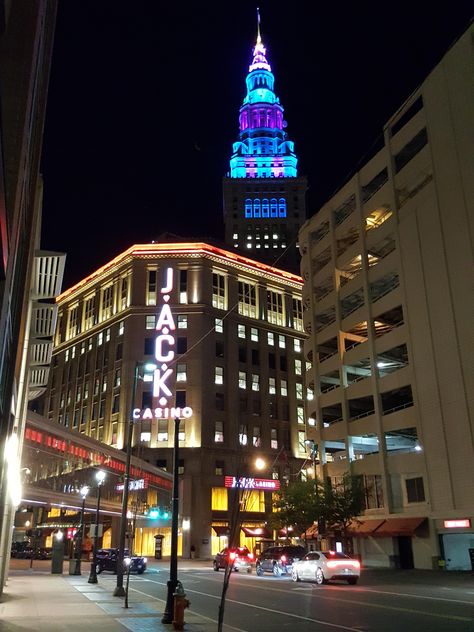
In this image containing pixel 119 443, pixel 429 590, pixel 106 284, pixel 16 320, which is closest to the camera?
pixel 16 320

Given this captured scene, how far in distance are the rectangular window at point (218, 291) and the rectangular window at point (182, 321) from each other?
14.6ft

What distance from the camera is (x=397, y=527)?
4072cm

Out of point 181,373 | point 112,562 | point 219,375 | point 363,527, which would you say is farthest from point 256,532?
point 112,562

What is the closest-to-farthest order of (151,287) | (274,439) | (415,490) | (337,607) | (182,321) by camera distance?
1. (337,607)
2. (415,490)
3. (182,321)
4. (274,439)
5. (151,287)

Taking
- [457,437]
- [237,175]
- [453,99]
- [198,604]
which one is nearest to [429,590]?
[198,604]

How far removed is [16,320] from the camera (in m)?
18.9

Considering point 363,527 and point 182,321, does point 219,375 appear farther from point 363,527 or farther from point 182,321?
point 363,527

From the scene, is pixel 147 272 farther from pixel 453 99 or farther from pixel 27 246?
pixel 27 246

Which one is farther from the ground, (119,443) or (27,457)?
(119,443)

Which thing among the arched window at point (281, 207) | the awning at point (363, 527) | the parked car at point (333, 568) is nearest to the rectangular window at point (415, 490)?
the awning at point (363, 527)

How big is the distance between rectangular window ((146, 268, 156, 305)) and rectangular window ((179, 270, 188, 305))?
12.1ft

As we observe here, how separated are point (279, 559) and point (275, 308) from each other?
181ft

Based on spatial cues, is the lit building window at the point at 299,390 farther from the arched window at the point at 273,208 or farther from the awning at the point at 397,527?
the arched window at the point at 273,208

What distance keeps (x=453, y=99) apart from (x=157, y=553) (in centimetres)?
5179
